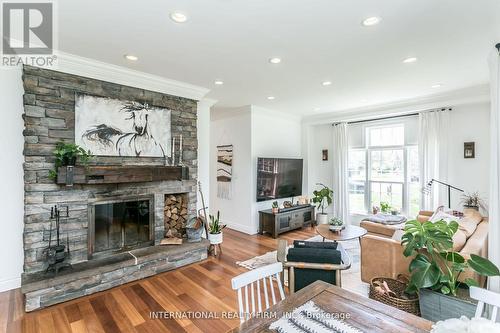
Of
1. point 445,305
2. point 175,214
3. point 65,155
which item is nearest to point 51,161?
point 65,155

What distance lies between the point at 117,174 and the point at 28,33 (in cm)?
164

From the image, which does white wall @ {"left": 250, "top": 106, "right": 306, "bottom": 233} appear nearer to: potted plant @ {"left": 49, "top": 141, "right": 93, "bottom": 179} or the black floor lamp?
the black floor lamp

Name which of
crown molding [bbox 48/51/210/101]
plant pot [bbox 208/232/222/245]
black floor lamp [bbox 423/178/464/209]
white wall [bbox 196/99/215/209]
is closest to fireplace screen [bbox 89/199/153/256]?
plant pot [bbox 208/232/222/245]

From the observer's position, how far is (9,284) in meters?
2.83

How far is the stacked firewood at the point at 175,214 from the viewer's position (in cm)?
387

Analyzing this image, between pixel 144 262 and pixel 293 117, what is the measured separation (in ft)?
15.5

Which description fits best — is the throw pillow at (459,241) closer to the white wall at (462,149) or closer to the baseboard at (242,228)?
the white wall at (462,149)

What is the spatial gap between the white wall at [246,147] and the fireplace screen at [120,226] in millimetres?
2281

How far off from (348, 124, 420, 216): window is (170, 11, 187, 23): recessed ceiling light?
4.94m

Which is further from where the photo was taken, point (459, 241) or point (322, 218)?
point (322, 218)

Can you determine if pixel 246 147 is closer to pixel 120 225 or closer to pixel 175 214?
pixel 175 214

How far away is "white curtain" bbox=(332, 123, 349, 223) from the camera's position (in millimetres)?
5906

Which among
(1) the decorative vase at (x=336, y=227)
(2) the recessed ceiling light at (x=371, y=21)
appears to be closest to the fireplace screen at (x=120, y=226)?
(1) the decorative vase at (x=336, y=227)

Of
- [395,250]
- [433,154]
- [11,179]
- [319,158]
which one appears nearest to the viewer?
[395,250]
